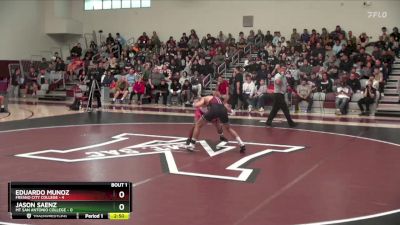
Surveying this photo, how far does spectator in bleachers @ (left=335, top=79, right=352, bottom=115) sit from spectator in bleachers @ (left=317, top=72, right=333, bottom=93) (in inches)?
23.6

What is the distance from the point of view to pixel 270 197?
630cm

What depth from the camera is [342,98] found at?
59.1 ft

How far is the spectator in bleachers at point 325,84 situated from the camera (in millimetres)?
19094

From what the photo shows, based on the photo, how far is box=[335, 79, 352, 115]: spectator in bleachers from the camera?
1786cm

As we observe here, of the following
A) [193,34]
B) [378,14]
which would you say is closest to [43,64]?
[193,34]

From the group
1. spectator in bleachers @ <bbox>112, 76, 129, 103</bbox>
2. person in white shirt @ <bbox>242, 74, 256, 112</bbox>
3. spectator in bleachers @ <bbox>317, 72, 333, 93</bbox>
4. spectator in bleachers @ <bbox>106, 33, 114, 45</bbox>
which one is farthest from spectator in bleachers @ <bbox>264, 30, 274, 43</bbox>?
spectator in bleachers @ <bbox>106, 33, 114, 45</bbox>

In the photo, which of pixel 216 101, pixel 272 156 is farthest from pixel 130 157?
pixel 272 156

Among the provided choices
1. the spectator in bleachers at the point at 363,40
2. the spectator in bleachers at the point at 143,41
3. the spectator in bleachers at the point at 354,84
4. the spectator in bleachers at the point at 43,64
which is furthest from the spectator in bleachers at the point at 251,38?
the spectator in bleachers at the point at 43,64

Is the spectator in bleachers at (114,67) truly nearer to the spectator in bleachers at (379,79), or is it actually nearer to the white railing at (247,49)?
the white railing at (247,49)

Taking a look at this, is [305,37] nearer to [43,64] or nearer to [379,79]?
[379,79]

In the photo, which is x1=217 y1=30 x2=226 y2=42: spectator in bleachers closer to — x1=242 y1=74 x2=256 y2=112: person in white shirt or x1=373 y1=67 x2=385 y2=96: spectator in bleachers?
x1=242 y1=74 x2=256 y2=112: person in white shirt

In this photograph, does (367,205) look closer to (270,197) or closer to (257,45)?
(270,197)
